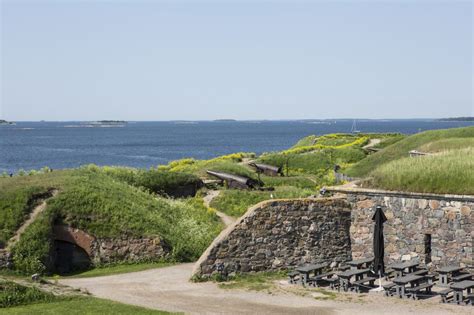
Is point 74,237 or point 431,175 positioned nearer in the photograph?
point 431,175

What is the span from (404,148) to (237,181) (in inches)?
545

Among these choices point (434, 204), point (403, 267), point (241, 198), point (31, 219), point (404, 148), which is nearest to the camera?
point (403, 267)

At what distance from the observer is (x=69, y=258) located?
1044 inches

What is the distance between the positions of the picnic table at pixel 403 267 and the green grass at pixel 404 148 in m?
25.9

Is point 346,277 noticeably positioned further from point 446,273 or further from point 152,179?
point 152,179

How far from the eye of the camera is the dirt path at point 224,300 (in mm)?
18438

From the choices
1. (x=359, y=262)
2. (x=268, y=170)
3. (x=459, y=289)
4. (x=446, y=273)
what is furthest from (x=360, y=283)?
(x=268, y=170)

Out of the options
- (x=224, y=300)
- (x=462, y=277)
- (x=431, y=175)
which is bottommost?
(x=224, y=300)

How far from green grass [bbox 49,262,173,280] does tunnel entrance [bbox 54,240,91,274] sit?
0.73 m

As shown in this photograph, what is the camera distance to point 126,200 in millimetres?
29953

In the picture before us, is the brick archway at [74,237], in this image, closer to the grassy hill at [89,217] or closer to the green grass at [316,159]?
the grassy hill at [89,217]

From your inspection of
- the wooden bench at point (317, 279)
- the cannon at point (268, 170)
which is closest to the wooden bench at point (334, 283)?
the wooden bench at point (317, 279)

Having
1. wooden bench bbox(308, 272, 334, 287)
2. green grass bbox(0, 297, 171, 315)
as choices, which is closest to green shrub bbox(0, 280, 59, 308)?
green grass bbox(0, 297, 171, 315)

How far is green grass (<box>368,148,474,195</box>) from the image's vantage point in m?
21.8
